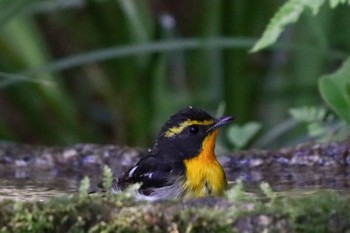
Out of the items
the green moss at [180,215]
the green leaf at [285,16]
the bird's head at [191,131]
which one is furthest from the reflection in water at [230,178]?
the green leaf at [285,16]

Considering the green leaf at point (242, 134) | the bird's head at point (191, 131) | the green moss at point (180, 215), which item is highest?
the green leaf at point (242, 134)

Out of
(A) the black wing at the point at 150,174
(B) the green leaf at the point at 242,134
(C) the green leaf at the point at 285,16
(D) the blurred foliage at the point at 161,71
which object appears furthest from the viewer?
(D) the blurred foliage at the point at 161,71

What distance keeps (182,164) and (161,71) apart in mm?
2838

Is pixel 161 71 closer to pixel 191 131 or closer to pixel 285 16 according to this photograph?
pixel 191 131

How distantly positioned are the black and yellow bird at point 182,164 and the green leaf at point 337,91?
0.43 meters

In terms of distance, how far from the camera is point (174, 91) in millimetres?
7934

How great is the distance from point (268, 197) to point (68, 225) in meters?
0.57

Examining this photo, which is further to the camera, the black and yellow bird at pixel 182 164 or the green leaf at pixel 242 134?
the green leaf at pixel 242 134

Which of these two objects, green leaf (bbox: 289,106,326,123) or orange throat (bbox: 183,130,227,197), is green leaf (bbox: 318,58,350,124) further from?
orange throat (bbox: 183,130,227,197)

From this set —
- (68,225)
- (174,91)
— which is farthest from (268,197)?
(174,91)

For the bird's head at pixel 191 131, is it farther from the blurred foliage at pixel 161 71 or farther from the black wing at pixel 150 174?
the blurred foliage at pixel 161 71

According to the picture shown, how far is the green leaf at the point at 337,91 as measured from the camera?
4434 millimetres

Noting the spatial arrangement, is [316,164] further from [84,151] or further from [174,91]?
[174,91]

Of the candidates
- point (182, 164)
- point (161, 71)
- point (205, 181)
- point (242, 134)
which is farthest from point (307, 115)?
point (161, 71)
